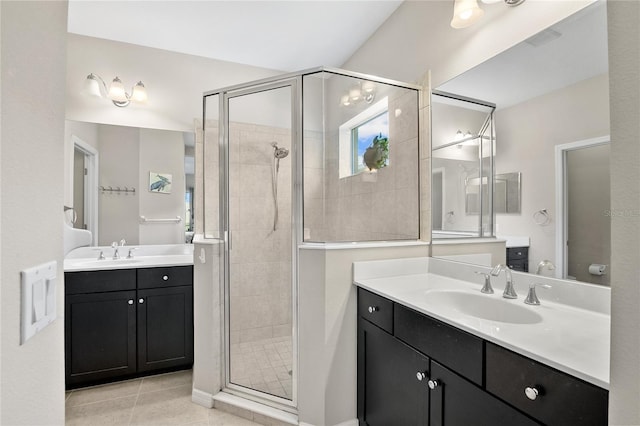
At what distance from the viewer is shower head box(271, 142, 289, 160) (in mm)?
2180

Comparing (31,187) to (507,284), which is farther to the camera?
(507,284)

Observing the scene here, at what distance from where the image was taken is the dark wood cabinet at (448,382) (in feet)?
2.54

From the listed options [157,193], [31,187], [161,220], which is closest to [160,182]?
[157,193]

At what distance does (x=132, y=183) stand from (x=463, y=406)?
9.32ft

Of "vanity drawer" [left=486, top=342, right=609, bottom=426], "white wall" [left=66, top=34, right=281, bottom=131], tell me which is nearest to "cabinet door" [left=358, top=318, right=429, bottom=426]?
"vanity drawer" [left=486, top=342, right=609, bottom=426]

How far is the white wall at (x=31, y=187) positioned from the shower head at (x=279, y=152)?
158cm

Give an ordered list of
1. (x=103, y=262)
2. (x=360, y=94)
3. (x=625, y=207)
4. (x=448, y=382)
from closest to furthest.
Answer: (x=625, y=207) < (x=448, y=382) < (x=360, y=94) < (x=103, y=262)

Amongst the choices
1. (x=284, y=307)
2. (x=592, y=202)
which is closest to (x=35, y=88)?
(x=592, y=202)

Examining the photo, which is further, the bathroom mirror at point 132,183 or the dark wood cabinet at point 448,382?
the bathroom mirror at point 132,183

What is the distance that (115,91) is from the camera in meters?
2.54

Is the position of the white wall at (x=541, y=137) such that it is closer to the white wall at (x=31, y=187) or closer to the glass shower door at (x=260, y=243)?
the glass shower door at (x=260, y=243)

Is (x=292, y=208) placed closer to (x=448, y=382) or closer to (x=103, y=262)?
(x=448, y=382)

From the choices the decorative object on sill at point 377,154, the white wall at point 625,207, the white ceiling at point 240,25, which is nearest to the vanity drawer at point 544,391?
the white wall at point 625,207

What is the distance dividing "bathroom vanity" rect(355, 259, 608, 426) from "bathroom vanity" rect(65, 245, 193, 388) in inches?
57.7
